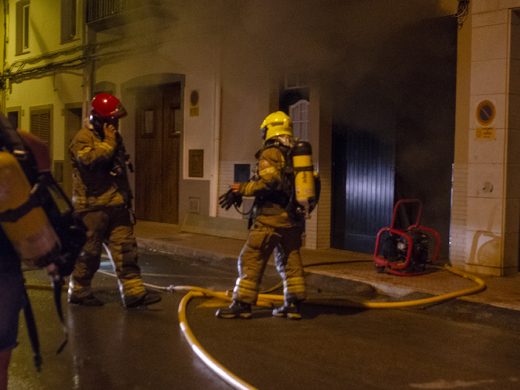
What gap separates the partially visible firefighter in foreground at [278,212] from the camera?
5598mm

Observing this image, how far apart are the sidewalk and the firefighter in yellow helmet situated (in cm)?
168

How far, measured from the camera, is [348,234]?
983 centimetres

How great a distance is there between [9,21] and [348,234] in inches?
501

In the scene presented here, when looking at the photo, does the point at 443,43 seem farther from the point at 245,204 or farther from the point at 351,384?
the point at 351,384

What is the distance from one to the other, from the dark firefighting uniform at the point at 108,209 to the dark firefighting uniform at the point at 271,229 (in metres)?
1.04

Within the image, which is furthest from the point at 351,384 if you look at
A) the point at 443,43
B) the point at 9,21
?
the point at 9,21

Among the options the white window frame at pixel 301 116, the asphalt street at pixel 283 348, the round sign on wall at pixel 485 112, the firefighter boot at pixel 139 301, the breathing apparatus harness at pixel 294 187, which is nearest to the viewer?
the asphalt street at pixel 283 348

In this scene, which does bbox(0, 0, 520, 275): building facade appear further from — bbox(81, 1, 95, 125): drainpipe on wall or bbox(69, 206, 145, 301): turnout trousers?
bbox(69, 206, 145, 301): turnout trousers

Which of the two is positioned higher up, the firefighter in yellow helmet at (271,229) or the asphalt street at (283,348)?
the firefighter in yellow helmet at (271,229)

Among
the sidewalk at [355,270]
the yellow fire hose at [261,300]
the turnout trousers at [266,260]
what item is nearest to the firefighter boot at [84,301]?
the yellow fire hose at [261,300]

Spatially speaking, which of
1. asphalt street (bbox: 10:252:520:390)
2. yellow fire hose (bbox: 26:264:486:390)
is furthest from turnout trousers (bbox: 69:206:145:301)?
yellow fire hose (bbox: 26:264:486:390)

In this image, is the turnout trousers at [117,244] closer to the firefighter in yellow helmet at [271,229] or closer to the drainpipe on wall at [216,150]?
the firefighter in yellow helmet at [271,229]

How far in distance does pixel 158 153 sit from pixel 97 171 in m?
7.48

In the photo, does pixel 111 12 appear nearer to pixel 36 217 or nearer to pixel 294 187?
pixel 294 187
